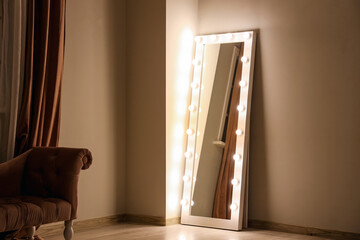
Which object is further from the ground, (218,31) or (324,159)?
(218,31)

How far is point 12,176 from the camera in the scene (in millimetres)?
3627

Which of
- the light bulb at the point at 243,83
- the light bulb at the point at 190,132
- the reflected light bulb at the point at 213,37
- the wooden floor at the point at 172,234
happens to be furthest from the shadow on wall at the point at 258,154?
the light bulb at the point at 190,132

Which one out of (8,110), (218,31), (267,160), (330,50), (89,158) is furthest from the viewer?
(218,31)

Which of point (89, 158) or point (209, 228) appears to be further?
point (209, 228)

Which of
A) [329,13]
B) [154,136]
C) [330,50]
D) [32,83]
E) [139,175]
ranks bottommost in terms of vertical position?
[139,175]

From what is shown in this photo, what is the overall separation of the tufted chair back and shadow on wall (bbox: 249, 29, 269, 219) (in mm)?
1585

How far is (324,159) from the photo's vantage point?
427 centimetres

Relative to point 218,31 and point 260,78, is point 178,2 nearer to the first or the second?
point 218,31

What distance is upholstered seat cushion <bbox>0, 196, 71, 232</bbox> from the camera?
312 cm

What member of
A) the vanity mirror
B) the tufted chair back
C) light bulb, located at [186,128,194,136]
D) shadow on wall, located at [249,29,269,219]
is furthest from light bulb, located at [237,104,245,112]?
the tufted chair back

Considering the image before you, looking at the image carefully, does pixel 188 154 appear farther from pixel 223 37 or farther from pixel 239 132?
pixel 223 37

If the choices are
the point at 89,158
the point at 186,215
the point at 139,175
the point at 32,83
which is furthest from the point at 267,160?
the point at 32,83

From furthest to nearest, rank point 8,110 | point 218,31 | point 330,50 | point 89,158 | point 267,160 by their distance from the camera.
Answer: point 218,31
point 267,160
point 330,50
point 8,110
point 89,158

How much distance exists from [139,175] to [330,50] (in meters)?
2.00
